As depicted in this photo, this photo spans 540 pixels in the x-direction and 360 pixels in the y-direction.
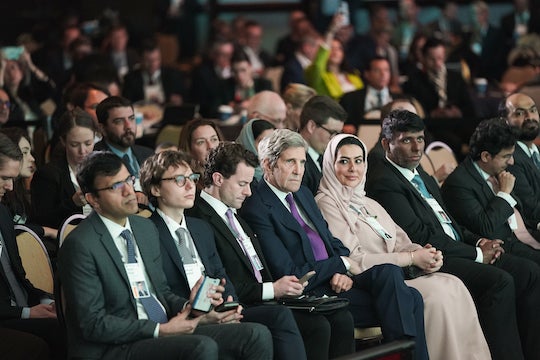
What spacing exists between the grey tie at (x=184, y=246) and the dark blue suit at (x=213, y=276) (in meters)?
0.03

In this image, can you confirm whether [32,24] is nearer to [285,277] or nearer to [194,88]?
[194,88]

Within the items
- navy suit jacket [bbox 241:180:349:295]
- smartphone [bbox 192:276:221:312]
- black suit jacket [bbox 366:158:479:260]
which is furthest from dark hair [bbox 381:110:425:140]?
smartphone [bbox 192:276:221:312]

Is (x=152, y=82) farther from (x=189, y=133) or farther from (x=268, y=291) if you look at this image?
(x=268, y=291)

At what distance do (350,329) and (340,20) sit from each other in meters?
5.84

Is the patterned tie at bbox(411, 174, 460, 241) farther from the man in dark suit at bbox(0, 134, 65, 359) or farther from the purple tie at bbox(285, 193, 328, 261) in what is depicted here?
the man in dark suit at bbox(0, 134, 65, 359)

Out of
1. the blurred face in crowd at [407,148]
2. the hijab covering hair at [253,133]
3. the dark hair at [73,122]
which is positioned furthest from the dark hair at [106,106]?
the blurred face in crowd at [407,148]

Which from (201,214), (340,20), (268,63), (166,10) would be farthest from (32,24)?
(201,214)

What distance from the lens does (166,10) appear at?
637 inches

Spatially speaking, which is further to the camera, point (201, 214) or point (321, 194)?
point (321, 194)

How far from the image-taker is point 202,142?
6.98 meters

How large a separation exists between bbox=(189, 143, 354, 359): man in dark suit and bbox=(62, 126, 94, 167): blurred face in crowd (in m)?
1.15

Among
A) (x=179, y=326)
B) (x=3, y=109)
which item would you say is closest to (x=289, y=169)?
(x=179, y=326)

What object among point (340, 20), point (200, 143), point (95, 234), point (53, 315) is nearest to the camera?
point (95, 234)

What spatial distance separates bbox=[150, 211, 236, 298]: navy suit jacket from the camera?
5254 millimetres
